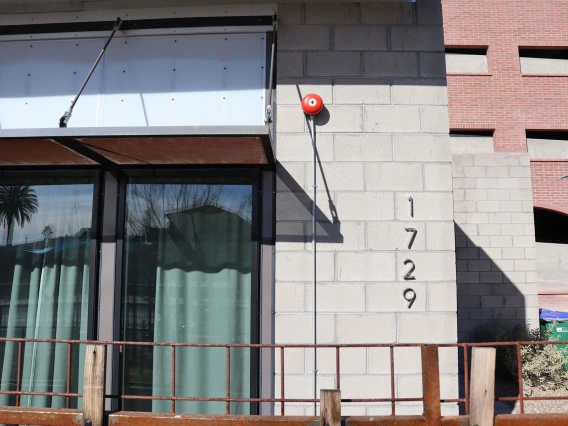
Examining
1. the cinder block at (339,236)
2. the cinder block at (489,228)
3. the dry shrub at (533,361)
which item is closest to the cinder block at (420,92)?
the cinder block at (339,236)

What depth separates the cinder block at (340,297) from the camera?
15.1ft

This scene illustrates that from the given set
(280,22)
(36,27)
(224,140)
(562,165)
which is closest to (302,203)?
(224,140)

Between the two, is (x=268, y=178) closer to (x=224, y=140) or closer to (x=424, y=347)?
(x=224, y=140)

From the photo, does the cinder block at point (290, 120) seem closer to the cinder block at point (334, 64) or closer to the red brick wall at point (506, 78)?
the cinder block at point (334, 64)

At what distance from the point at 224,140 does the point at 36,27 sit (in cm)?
262

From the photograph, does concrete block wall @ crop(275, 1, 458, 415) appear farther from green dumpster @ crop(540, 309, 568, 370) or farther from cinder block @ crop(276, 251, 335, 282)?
green dumpster @ crop(540, 309, 568, 370)

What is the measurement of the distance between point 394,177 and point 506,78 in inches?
473

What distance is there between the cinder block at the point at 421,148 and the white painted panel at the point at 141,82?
1.33m

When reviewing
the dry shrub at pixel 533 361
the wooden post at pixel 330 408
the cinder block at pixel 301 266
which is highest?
the cinder block at pixel 301 266

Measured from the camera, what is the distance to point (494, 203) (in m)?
10.4

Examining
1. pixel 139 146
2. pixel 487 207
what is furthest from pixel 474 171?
pixel 139 146

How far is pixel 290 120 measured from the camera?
486cm

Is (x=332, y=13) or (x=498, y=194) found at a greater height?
(x=332, y=13)

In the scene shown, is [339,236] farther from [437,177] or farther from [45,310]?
[45,310]
